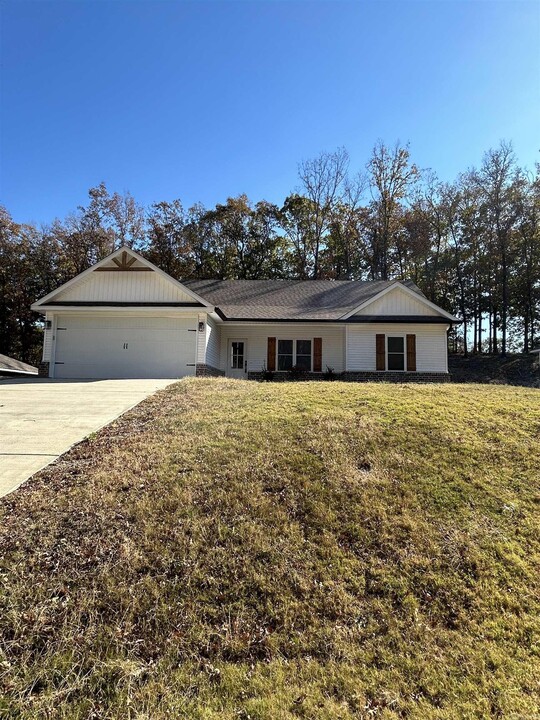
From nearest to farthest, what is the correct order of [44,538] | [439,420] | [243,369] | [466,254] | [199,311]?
[44,538] < [439,420] < [199,311] < [243,369] < [466,254]

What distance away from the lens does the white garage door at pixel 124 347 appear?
1608cm

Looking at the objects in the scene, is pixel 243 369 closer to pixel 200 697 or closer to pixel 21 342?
pixel 200 697

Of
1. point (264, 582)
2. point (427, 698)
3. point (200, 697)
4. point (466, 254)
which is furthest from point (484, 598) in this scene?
point (466, 254)

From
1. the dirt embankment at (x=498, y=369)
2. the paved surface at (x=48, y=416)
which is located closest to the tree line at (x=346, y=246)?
the dirt embankment at (x=498, y=369)

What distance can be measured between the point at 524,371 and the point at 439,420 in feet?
63.2

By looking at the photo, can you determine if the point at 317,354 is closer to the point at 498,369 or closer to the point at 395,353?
the point at 395,353

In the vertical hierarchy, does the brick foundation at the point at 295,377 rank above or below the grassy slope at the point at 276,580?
above

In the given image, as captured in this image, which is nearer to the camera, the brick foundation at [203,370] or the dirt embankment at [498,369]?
the brick foundation at [203,370]

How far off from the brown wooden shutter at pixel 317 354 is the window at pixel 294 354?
229mm

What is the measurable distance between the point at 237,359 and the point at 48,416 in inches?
415

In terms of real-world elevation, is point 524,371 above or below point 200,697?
above

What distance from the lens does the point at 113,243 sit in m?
32.2

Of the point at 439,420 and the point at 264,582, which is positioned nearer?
the point at 264,582

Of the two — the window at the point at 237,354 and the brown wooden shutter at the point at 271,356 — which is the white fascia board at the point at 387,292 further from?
the window at the point at 237,354
